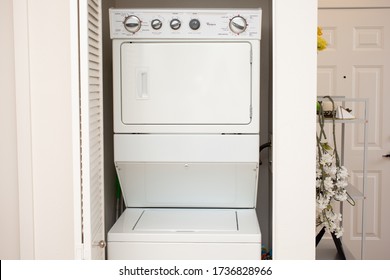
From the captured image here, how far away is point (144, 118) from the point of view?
2434 mm

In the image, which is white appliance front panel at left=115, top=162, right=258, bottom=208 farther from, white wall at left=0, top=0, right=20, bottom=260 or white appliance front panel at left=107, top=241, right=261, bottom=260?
white wall at left=0, top=0, right=20, bottom=260

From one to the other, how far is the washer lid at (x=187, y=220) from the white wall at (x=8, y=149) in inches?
24.7

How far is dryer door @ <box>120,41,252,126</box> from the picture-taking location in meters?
2.41

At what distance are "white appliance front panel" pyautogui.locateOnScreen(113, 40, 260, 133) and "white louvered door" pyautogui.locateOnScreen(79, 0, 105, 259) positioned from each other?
0.19 meters

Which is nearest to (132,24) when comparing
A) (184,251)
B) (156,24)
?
(156,24)

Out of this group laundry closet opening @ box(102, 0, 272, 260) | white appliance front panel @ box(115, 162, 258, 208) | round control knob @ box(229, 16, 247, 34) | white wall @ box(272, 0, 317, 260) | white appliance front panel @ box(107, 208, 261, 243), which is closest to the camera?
white wall @ box(272, 0, 317, 260)

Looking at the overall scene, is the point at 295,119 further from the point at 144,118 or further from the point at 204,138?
the point at 144,118

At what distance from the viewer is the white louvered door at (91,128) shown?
1871 mm

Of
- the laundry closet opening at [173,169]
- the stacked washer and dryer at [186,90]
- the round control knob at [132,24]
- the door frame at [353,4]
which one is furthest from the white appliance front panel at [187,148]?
the door frame at [353,4]

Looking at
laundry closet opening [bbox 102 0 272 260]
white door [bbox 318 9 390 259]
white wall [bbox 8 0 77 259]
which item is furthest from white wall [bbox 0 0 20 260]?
white door [bbox 318 9 390 259]

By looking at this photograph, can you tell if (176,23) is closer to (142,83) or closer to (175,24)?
(175,24)

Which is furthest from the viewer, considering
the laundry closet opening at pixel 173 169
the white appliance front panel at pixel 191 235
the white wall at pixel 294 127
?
the laundry closet opening at pixel 173 169

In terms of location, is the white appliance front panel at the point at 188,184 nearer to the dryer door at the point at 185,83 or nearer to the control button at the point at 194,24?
the dryer door at the point at 185,83

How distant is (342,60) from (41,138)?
9.16 feet
